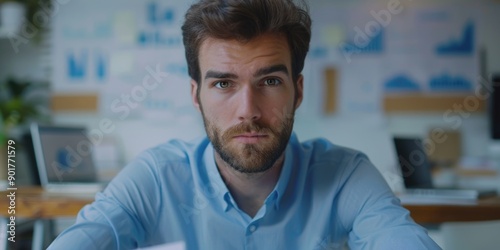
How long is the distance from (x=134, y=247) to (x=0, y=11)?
3491mm

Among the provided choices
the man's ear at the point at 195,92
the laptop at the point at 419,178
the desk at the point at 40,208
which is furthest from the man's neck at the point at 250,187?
the laptop at the point at 419,178

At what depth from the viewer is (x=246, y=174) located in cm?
126

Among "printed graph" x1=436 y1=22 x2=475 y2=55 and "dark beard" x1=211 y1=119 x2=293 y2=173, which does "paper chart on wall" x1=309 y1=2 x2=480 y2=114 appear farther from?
"dark beard" x1=211 y1=119 x2=293 y2=173

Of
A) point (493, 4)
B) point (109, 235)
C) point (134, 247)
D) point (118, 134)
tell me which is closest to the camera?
point (109, 235)

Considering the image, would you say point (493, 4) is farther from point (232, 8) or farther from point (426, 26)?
point (232, 8)

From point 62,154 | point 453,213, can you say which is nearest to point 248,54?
point 453,213

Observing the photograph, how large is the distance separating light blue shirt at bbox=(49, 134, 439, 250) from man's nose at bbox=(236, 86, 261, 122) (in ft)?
0.57

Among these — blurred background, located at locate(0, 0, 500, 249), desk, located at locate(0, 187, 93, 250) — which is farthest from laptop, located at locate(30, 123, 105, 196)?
blurred background, located at locate(0, 0, 500, 249)

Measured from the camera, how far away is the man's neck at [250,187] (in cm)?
128

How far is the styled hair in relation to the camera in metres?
1.22

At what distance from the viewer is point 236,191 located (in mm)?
1297

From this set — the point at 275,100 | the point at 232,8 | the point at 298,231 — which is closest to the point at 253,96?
the point at 275,100

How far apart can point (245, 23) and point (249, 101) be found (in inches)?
6.3

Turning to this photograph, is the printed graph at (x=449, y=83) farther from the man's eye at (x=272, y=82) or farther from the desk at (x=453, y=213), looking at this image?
the man's eye at (x=272, y=82)
